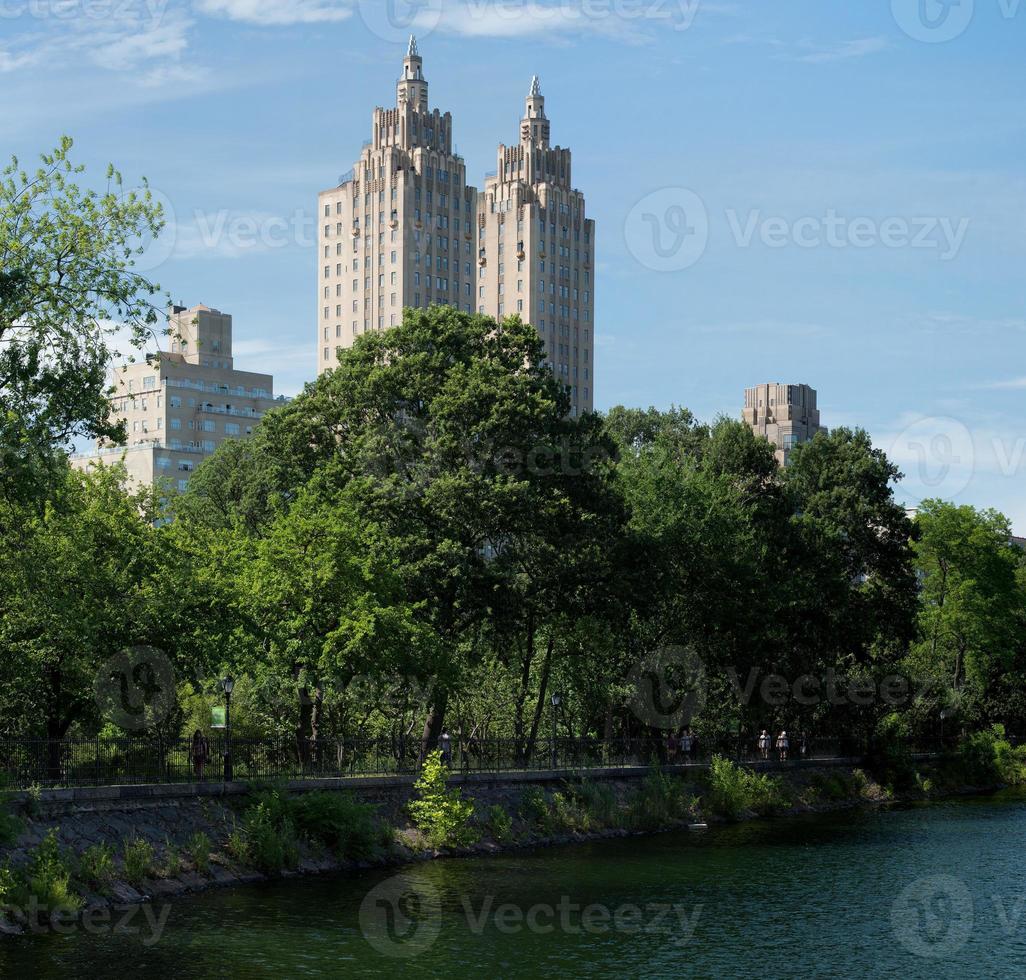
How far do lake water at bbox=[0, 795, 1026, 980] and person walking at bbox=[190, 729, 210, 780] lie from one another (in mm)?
4507

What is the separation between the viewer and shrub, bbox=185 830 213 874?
123ft

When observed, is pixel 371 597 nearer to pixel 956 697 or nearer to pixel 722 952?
pixel 722 952

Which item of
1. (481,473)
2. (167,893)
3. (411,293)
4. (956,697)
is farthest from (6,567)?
(411,293)

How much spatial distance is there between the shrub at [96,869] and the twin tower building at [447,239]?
146752 millimetres

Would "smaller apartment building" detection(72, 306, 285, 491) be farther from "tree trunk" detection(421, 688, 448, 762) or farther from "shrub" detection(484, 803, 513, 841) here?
"shrub" detection(484, 803, 513, 841)

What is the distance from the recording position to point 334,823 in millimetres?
41406

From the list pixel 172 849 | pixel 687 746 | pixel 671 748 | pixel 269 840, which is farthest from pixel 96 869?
pixel 687 746

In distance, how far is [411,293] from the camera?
181125 mm

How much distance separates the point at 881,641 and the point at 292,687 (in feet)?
127

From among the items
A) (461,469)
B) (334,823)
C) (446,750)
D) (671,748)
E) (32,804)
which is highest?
(461,469)

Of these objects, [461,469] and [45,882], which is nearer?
[45,882]


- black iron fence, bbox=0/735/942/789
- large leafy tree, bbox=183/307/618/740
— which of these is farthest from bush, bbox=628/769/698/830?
large leafy tree, bbox=183/307/618/740

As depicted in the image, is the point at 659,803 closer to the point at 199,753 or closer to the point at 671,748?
the point at 671,748

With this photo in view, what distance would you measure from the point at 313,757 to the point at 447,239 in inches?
5670
